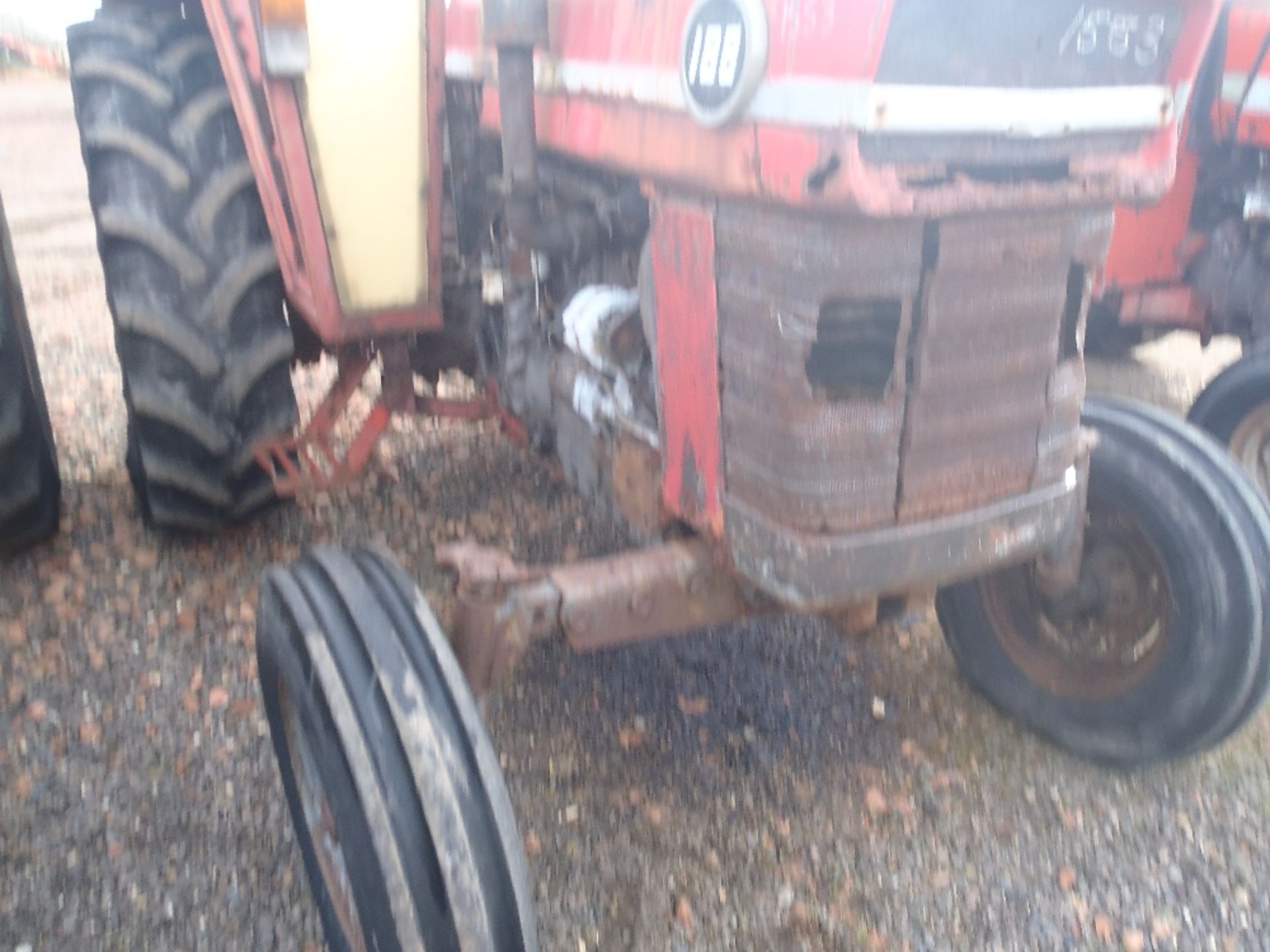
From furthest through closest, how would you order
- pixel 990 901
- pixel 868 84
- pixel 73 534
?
pixel 73 534 < pixel 990 901 < pixel 868 84

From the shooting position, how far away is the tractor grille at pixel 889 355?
1373mm

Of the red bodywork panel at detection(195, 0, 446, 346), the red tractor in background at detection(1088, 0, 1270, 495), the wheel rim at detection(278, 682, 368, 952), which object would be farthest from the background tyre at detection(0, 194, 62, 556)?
the red tractor in background at detection(1088, 0, 1270, 495)

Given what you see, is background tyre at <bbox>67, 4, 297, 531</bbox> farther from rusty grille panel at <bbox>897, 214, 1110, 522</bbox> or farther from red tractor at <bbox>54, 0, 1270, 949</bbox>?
rusty grille panel at <bbox>897, 214, 1110, 522</bbox>

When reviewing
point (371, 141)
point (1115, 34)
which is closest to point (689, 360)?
point (1115, 34)

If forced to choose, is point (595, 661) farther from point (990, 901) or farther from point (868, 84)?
point (868, 84)

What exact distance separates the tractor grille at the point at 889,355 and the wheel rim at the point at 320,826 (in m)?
0.78

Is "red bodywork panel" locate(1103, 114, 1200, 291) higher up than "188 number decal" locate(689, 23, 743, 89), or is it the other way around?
"188 number decal" locate(689, 23, 743, 89)

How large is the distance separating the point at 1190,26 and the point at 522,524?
221cm

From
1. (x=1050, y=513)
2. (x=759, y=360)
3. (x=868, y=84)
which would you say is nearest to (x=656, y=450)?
(x=759, y=360)

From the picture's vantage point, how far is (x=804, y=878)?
6.54 ft

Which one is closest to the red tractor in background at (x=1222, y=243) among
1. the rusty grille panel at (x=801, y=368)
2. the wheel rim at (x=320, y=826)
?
the rusty grille panel at (x=801, y=368)

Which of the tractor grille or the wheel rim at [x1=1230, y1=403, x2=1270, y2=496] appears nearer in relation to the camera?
the tractor grille

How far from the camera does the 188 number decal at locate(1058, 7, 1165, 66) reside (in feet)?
4.34

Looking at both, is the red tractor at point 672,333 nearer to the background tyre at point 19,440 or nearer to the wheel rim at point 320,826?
the wheel rim at point 320,826
